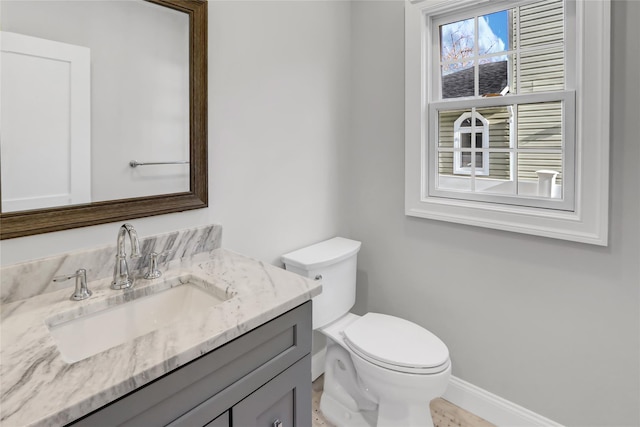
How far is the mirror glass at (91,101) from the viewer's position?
1032mm

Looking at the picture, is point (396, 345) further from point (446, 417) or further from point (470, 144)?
point (470, 144)

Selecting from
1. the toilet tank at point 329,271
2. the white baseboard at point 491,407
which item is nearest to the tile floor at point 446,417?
the white baseboard at point 491,407

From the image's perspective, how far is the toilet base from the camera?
1748 millimetres

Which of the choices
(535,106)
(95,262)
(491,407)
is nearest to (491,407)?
(491,407)

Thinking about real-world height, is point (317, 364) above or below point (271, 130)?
below

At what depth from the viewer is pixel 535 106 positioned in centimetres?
167

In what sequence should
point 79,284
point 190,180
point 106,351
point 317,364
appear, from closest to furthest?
point 106,351
point 79,284
point 190,180
point 317,364

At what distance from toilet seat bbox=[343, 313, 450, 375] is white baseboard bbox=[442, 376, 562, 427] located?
501 millimetres

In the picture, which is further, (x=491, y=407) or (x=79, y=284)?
(x=491, y=407)

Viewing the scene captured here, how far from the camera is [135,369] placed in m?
0.73

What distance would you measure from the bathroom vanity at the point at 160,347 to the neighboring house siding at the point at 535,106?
119 cm

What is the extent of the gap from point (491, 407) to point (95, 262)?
6.04ft

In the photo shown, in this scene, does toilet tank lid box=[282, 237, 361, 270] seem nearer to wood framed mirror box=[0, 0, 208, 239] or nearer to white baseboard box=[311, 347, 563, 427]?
wood framed mirror box=[0, 0, 208, 239]

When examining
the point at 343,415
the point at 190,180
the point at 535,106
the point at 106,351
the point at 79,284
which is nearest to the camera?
the point at 106,351
